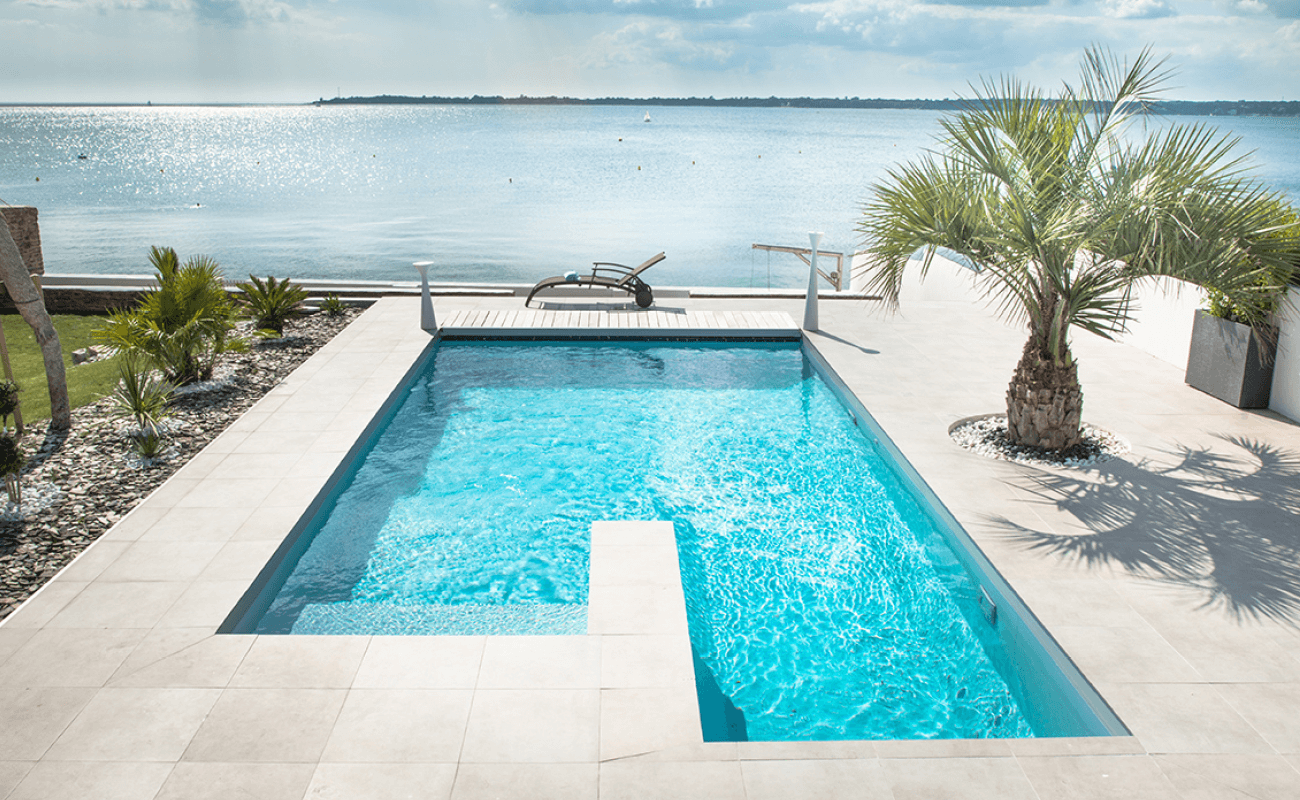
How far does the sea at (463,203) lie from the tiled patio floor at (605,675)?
8.71 ft

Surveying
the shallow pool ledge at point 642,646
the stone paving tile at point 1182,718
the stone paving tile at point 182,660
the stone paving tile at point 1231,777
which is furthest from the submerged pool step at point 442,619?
the stone paving tile at point 1231,777

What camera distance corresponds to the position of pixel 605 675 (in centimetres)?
360

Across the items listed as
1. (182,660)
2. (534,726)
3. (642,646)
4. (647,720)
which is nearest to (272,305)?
(182,660)

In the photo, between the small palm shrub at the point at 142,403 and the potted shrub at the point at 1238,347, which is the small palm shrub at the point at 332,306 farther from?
the potted shrub at the point at 1238,347

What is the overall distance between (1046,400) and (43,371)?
30.1ft

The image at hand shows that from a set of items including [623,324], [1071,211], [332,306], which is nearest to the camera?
[1071,211]

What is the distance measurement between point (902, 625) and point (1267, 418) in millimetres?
4471

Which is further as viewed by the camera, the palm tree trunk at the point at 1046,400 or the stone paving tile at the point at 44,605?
the palm tree trunk at the point at 1046,400

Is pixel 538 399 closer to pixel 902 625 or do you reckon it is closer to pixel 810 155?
pixel 902 625

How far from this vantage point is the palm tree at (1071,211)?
202 inches

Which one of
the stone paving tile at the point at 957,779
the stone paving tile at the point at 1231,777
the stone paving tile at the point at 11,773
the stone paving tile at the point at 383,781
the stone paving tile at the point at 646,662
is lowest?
the stone paving tile at the point at 11,773

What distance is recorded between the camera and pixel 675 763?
3092 millimetres

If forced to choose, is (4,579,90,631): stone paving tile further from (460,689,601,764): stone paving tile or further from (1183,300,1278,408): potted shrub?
(1183,300,1278,408): potted shrub

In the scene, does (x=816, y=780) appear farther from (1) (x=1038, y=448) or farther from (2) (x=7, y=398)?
(2) (x=7, y=398)
